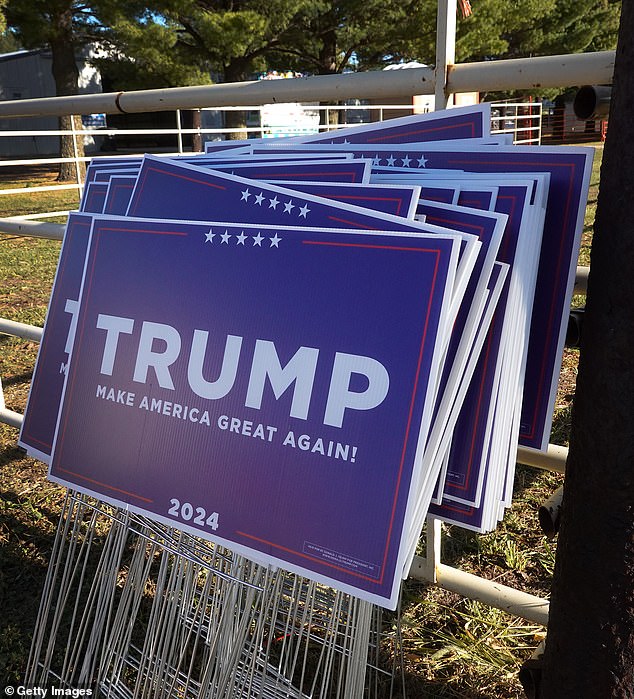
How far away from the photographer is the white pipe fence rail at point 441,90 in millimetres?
1138

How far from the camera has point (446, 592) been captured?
72.4 inches

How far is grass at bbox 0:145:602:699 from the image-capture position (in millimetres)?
1566

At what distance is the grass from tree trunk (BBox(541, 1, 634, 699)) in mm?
465

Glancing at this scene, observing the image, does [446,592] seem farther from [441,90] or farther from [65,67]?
[65,67]

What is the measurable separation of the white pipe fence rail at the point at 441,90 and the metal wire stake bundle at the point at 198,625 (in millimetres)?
286

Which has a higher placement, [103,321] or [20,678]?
[103,321]

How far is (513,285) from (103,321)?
645 mm

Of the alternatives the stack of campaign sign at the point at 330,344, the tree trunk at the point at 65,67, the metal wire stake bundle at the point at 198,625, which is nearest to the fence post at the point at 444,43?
the stack of campaign sign at the point at 330,344

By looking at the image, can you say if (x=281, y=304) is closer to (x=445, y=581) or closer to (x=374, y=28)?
(x=445, y=581)

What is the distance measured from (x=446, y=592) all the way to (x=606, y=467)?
1.08m

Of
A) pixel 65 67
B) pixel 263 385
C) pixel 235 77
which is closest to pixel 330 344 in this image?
pixel 263 385

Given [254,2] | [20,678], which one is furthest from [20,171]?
[20,678]

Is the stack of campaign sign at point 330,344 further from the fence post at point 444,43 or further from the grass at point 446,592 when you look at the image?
the grass at point 446,592

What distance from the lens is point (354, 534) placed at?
0.87 m
